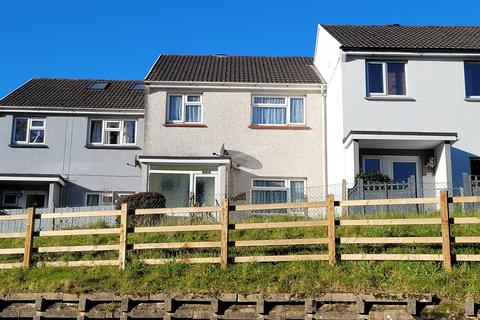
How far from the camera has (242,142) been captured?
2227 cm

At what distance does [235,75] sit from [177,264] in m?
13.3

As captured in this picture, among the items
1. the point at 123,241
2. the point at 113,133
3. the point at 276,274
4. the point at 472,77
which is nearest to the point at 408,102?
the point at 472,77

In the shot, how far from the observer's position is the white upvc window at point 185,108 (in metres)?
22.7

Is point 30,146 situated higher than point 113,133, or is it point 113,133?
point 113,133

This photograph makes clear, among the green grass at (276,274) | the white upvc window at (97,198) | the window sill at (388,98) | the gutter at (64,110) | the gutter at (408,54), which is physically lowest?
the green grass at (276,274)

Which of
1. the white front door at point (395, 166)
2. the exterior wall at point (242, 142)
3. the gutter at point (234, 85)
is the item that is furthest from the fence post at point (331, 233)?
the gutter at point (234, 85)

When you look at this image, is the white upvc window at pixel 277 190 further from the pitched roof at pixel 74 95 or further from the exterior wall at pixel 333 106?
the pitched roof at pixel 74 95

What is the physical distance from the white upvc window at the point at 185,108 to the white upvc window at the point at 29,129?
585 centimetres

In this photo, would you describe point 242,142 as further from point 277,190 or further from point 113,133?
point 113,133

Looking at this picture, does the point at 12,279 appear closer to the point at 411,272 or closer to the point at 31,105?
the point at 411,272

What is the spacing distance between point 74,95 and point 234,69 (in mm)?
7201

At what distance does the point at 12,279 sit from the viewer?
1215 cm

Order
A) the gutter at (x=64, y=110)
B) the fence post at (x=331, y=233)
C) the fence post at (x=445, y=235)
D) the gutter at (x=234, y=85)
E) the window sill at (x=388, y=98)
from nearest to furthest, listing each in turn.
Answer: the fence post at (x=445, y=235) < the fence post at (x=331, y=233) < the window sill at (x=388, y=98) < the gutter at (x=234, y=85) < the gutter at (x=64, y=110)

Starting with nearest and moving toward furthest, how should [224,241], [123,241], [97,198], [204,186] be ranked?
[224,241] → [123,241] → [204,186] → [97,198]
